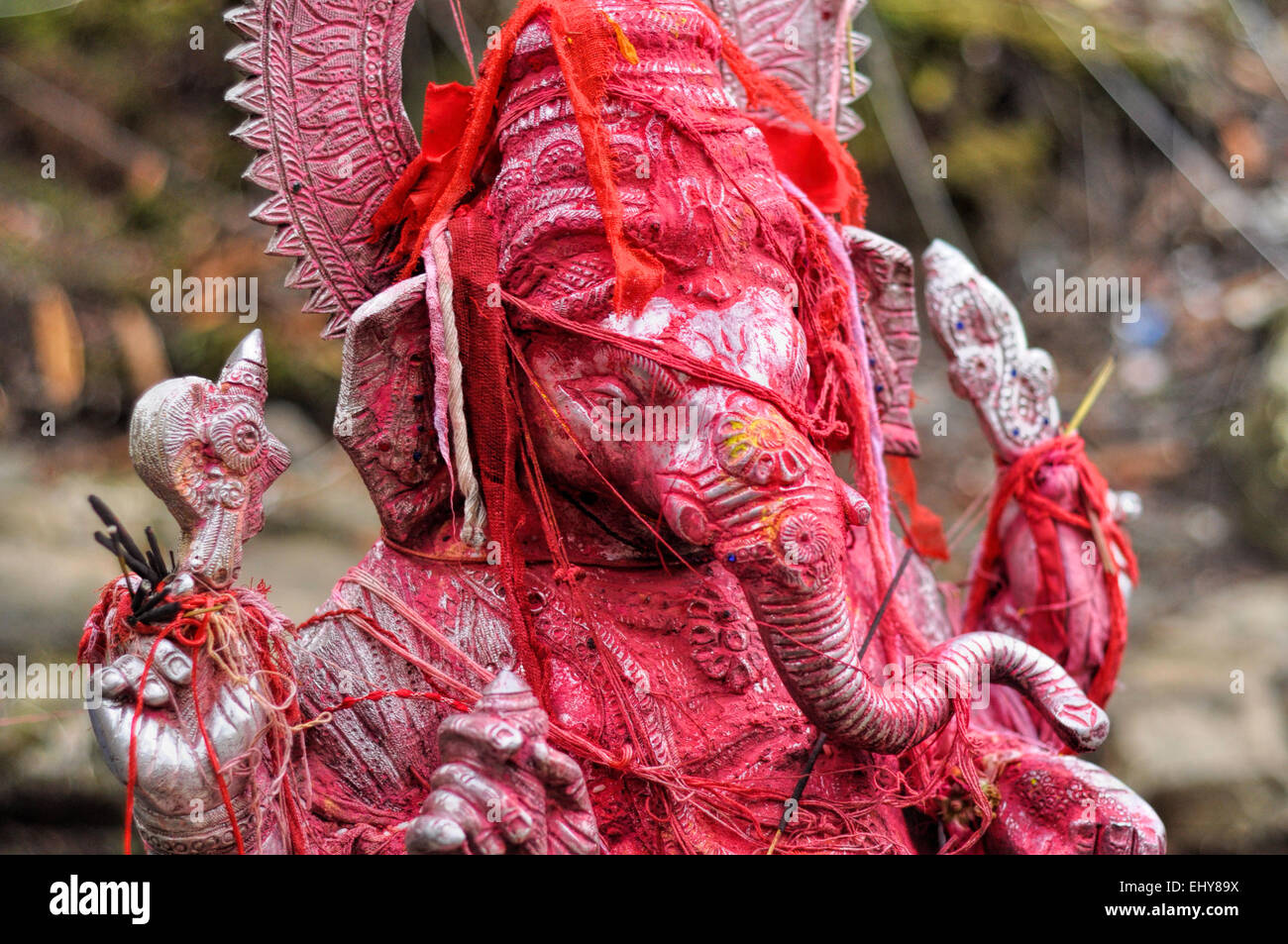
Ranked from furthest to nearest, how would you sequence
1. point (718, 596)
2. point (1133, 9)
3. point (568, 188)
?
point (1133, 9) < point (718, 596) < point (568, 188)

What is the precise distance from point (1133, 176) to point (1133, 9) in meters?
0.53

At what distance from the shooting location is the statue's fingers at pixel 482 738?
1.45 meters

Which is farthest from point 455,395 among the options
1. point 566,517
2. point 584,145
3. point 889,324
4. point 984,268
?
point 984,268

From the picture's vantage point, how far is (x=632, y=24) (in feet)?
5.85

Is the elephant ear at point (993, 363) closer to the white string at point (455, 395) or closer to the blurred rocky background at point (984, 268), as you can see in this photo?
the white string at point (455, 395)

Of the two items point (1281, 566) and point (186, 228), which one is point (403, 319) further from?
point (1281, 566)

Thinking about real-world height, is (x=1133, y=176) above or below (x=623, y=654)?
above

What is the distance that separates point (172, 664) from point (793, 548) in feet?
2.17

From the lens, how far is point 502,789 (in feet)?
4.78

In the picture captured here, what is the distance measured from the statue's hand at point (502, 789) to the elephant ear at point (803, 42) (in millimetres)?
1248

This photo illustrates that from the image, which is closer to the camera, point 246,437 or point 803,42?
point 246,437

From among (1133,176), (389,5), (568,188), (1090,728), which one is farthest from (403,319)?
(1133,176)

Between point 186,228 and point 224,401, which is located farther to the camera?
point 186,228

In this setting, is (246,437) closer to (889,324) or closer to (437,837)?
(437,837)
